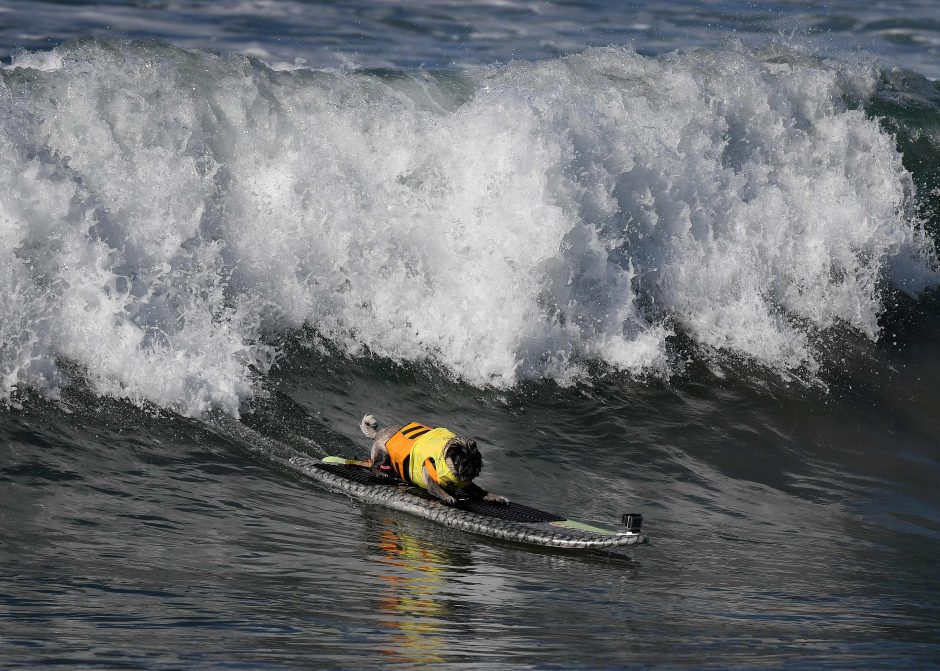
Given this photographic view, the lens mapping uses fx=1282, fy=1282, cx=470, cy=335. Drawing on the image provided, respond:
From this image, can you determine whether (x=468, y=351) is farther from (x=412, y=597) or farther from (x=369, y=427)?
(x=412, y=597)

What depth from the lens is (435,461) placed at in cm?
846

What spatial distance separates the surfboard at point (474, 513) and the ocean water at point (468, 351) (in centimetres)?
13

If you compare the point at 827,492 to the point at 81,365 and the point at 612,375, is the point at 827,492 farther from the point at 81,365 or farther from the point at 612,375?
the point at 81,365

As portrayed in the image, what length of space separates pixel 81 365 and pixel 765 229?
26.3ft

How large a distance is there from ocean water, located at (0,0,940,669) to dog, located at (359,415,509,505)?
1.15ft

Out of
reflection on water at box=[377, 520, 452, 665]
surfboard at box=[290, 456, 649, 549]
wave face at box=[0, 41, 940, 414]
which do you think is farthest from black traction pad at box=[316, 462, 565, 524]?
wave face at box=[0, 41, 940, 414]

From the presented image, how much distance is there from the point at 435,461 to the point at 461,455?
0.20 meters

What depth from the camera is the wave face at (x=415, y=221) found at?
1043 cm

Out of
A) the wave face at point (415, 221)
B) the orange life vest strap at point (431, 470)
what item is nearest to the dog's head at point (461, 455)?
the orange life vest strap at point (431, 470)

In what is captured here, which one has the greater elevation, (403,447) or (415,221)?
(415,221)

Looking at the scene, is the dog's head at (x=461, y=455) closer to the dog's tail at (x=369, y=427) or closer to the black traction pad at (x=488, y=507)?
the black traction pad at (x=488, y=507)

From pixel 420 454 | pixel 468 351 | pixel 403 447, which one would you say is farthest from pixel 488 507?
pixel 468 351

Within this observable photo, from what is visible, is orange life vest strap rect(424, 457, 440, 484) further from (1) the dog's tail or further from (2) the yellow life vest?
(1) the dog's tail

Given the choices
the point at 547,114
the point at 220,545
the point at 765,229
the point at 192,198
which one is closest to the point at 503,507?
the point at 220,545
